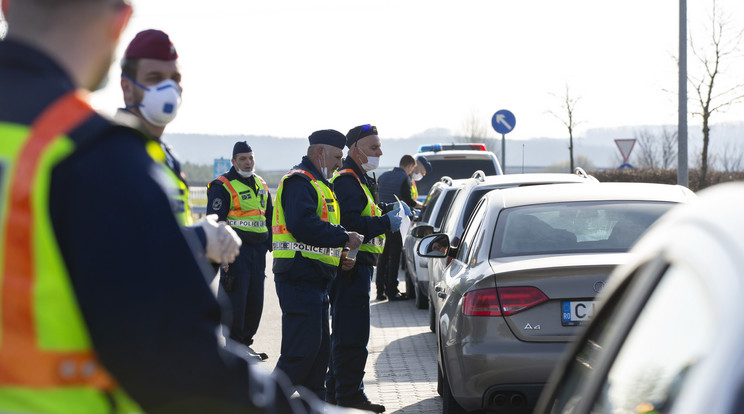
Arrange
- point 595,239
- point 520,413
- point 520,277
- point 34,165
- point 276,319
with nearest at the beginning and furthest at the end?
point 34,165, point 520,277, point 595,239, point 520,413, point 276,319

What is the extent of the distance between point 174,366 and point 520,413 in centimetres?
537

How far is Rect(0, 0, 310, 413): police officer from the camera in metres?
1.47

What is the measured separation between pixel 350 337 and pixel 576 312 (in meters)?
2.13

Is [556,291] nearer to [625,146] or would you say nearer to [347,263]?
[347,263]

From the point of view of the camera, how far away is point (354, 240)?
6.67m

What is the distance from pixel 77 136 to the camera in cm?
151

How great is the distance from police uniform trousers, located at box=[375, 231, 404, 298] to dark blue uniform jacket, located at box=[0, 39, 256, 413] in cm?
1197

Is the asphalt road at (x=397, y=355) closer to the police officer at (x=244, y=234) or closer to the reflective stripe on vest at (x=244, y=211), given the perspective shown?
the police officer at (x=244, y=234)

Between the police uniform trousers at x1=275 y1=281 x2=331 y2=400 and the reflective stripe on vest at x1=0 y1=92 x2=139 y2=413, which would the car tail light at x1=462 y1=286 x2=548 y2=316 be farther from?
the reflective stripe on vest at x1=0 y1=92 x2=139 y2=413

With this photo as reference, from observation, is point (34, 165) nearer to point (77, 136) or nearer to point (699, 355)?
point (77, 136)

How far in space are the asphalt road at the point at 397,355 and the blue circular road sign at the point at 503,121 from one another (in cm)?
805

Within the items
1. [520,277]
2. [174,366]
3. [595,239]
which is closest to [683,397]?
[174,366]

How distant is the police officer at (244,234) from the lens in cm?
949

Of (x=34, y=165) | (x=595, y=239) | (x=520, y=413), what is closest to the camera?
(x=34, y=165)
